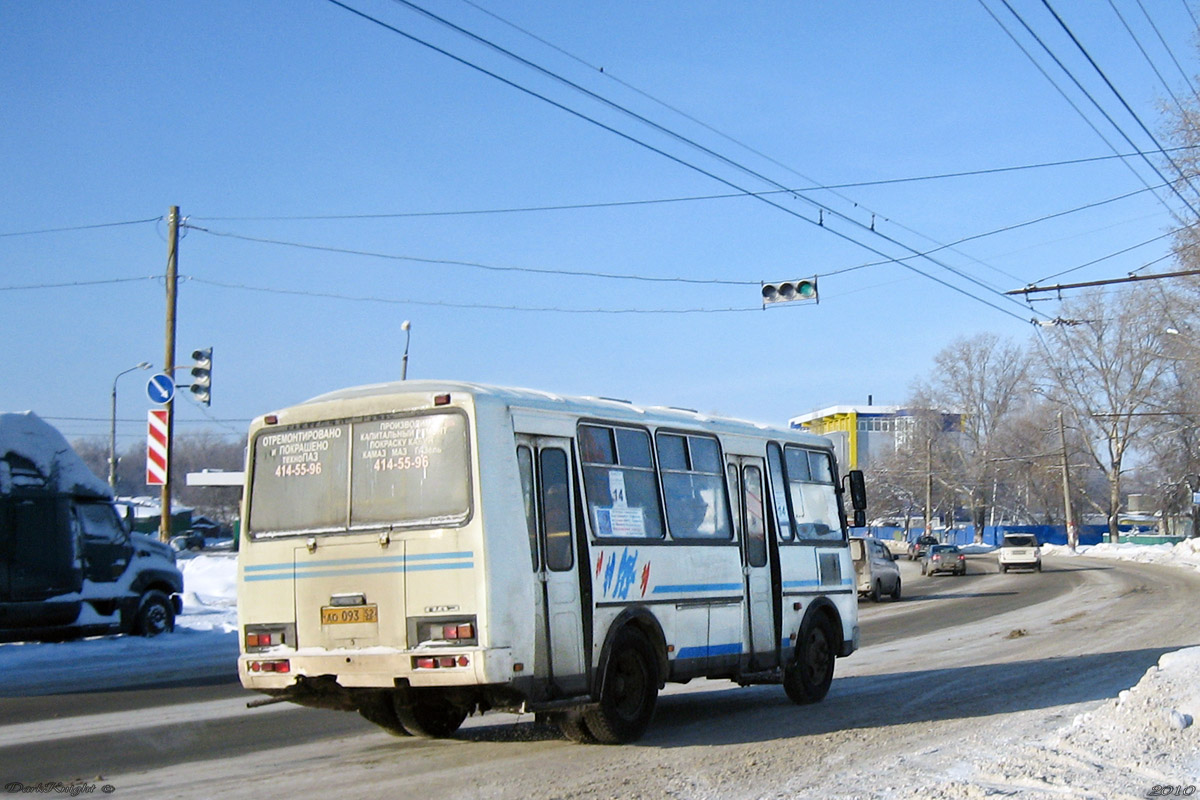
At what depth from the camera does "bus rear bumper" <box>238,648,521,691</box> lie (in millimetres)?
8570

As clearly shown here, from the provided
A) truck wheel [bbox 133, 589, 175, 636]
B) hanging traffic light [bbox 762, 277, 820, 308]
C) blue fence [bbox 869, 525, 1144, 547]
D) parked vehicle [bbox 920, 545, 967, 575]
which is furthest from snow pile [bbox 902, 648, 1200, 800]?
blue fence [bbox 869, 525, 1144, 547]

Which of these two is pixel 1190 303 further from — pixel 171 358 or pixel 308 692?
pixel 308 692

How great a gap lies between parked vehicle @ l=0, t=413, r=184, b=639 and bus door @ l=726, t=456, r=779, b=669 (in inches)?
478

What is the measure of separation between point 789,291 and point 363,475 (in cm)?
1398

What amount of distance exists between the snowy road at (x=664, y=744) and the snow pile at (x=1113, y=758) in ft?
0.29

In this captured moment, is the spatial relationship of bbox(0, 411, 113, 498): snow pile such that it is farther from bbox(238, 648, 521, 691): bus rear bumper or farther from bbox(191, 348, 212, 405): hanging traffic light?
bbox(238, 648, 521, 691): bus rear bumper

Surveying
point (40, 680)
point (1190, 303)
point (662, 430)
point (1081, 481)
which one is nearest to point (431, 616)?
point (662, 430)

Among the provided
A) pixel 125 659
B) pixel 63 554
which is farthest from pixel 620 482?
pixel 63 554

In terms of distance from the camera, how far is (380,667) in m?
8.88

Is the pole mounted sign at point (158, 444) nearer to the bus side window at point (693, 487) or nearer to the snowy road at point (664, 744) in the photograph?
the snowy road at point (664, 744)

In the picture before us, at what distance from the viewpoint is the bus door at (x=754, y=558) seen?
12.0 metres

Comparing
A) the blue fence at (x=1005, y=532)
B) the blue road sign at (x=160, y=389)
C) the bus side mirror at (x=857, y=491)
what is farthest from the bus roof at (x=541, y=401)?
the blue fence at (x=1005, y=532)

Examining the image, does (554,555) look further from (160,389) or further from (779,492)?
(160,389)

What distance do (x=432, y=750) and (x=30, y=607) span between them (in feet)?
38.4
